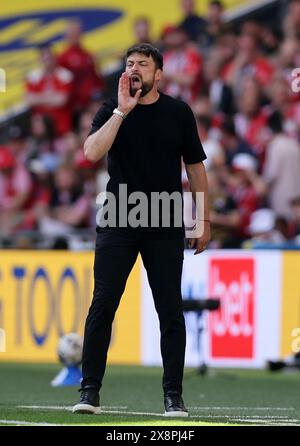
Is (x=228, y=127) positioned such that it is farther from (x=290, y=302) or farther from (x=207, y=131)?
(x=290, y=302)

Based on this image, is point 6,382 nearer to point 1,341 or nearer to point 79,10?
point 1,341

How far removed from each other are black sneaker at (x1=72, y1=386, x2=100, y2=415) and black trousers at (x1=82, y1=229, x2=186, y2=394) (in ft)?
0.15

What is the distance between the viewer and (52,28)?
869 inches

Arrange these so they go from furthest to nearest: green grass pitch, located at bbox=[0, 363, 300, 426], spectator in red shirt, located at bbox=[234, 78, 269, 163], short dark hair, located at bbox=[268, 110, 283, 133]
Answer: spectator in red shirt, located at bbox=[234, 78, 269, 163], short dark hair, located at bbox=[268, 110, 283, 133], green grass pitch, located at bbox=[0, 363, 300, 426]

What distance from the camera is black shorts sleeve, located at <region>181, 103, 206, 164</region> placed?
→ 28.8 ft

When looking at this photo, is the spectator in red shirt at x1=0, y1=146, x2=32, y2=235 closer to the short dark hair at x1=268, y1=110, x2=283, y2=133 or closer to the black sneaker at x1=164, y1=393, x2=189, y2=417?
the short dark hair at x1=268, y1=110, x2=283, y2=133

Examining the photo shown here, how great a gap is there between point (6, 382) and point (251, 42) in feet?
22.1

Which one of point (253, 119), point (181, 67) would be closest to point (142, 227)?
point (253, 119)

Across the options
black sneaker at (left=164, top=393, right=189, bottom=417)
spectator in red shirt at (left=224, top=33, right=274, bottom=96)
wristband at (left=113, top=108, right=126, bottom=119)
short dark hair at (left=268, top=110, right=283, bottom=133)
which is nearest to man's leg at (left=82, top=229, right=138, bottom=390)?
black sneaker at (left=164, top=393, right=189, bottom=417)

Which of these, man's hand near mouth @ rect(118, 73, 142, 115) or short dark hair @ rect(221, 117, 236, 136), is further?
short dark hair @ rect(221, 117, 236, 136)

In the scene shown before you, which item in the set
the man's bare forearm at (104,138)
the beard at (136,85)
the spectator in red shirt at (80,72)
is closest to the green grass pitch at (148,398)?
the man's bare forearm at (104,138)

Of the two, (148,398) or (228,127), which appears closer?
(148,398)

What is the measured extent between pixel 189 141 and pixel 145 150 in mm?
→ 321

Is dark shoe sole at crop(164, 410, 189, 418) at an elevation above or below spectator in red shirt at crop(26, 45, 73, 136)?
below
